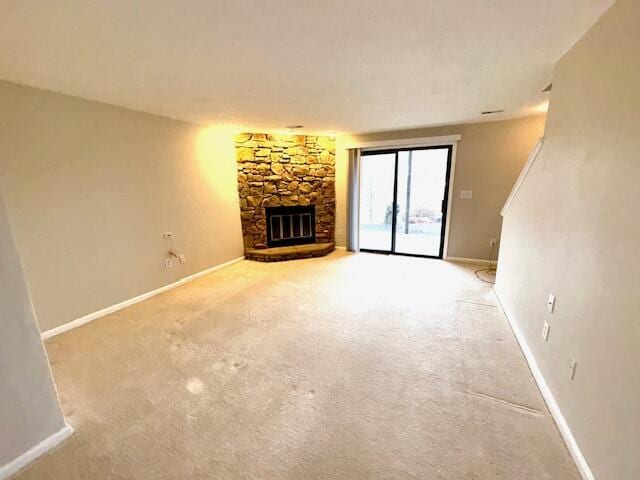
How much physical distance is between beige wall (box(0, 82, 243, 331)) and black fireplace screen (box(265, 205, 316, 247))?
1.31 metres

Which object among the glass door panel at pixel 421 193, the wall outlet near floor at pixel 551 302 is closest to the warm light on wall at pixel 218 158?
the glass door panel at pixel 421 193

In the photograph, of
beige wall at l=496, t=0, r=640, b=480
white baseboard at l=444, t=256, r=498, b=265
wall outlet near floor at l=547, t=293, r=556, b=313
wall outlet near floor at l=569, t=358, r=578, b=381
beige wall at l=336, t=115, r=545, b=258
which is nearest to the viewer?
beige wall at l=496, t=0, r=640, b=480

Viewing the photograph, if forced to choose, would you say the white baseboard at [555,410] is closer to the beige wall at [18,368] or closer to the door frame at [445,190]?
the door frame at [445,190]

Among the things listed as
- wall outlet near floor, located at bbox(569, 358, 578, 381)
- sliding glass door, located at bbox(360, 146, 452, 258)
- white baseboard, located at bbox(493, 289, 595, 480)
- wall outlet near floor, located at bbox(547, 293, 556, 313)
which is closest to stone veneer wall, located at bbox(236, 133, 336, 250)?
sliding glass door, located at bbox(360, 146, 452, 258)

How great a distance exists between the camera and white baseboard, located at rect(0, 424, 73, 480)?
1285 millimetres

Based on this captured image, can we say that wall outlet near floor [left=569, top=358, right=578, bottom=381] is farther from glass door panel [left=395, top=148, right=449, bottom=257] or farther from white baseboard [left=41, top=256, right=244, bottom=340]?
white baseboard [left=41, top=256, right=244, bottom=340]

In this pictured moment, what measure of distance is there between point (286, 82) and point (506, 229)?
2819 millimetres

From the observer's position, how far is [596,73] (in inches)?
57.0

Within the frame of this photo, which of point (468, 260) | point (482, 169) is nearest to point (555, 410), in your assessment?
point (468, 260)

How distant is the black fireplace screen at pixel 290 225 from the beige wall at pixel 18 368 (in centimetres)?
371

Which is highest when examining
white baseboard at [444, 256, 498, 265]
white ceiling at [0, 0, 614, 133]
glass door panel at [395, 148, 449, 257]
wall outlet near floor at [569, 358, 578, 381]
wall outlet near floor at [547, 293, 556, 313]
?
white ceiling at [0, 0, 614, 133]

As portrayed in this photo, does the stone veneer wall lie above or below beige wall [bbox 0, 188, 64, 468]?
above

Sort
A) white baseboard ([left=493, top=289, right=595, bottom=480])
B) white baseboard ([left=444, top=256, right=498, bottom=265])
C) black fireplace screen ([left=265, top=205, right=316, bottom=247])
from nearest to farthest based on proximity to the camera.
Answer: white baseboard ([left=493, top=289, right=595, bottom=480]) < white baseboard ([left=444, top=256, right=498, bottom=265]) < black fireplace screen ([left=265, top=205, right=316, bottom=247])

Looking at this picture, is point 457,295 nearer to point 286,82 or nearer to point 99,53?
point 286,82
